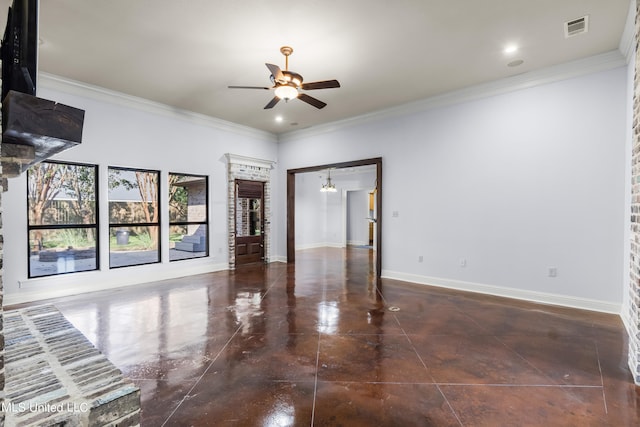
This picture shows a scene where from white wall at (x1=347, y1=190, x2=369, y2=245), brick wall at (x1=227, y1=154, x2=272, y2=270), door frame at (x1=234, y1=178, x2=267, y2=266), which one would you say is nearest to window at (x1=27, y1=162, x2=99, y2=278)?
brick wall at (x1=227, y1=154, x2=272, y2=270)

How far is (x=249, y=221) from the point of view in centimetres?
770

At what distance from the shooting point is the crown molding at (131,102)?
4641mm

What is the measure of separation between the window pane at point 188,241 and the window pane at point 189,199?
0.81 feet

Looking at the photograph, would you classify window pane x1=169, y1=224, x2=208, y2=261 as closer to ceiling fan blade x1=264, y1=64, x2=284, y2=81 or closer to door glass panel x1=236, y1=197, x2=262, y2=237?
door glass panel x1=236, y1=197, x2=262, y2=237

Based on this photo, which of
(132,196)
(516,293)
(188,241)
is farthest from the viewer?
(188,241)

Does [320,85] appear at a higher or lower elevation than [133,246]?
higher

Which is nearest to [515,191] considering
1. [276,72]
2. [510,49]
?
[510,49]

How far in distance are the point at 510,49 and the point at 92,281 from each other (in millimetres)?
6979

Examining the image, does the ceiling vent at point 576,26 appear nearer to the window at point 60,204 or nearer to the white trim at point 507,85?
the white trim at point 507,85

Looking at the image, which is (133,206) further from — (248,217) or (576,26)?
(576,26)

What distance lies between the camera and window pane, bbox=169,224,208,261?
640 cm

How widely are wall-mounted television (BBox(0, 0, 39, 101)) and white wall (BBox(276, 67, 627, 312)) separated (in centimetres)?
530

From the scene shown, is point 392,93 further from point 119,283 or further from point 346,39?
point 119,283

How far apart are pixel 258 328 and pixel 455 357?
79.7 inches
